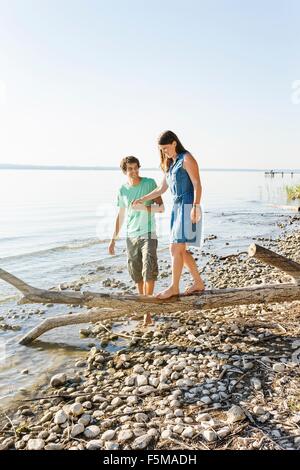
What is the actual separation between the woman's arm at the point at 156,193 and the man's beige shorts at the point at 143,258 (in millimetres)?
686

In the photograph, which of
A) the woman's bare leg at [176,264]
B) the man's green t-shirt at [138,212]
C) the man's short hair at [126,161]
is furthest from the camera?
the man's green t-shirt at [138,212]

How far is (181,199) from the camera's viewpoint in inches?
230

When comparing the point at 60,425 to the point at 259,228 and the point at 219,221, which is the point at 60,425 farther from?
the point at 219,221

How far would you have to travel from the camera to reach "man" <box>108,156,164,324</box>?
22.0 ft

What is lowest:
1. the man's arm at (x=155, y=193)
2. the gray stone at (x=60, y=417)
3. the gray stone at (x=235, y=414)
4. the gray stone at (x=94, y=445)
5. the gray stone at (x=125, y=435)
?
the gray stone at (x=60, y=417)

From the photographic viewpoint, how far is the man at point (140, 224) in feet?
22.0

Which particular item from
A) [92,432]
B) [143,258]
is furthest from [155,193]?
[92,432]

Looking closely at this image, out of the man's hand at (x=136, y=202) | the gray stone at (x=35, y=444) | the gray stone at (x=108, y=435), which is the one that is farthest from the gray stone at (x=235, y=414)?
the man's hand at (x=136, y=202)

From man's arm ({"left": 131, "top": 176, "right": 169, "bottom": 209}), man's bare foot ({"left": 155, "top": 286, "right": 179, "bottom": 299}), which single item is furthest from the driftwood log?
man's arm ({"left": 131, "top": 176, "right": 169, "bottom": 209})

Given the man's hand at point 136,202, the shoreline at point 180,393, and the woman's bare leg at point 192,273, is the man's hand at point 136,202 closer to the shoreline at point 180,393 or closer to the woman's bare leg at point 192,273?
the woman's bare leg at point 192,273

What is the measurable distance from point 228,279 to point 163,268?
266 centimetres
